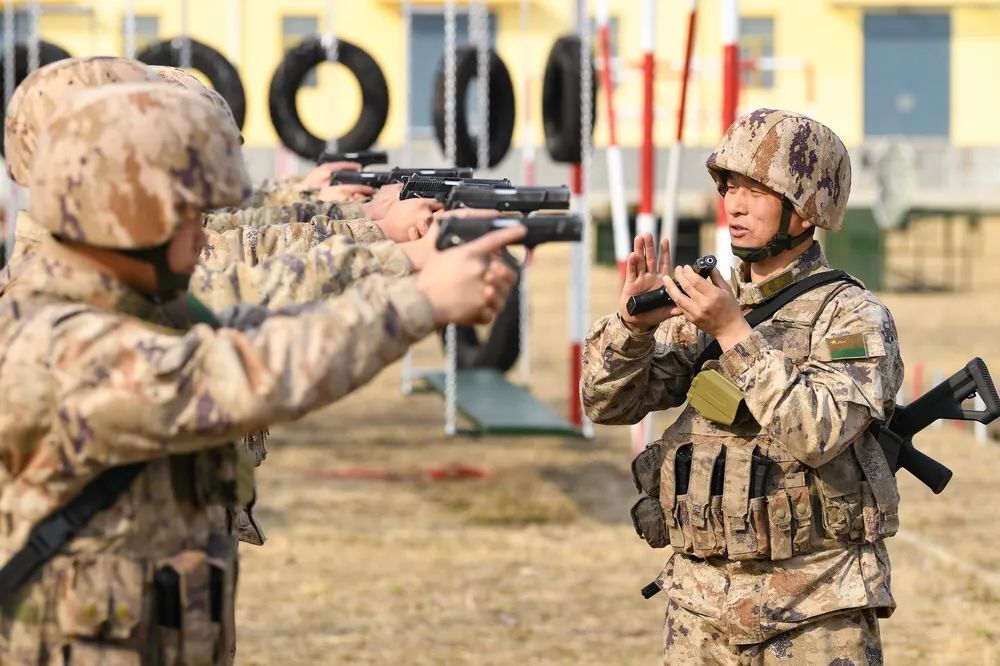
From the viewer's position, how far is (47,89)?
12.6 ft

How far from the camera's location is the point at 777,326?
4285mm

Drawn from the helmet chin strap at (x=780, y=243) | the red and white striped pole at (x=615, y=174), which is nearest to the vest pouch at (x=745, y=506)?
the helmet chin strap at (x=780, y=243)

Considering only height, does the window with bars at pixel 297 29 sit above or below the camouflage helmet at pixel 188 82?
above

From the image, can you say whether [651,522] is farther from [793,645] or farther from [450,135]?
[450,135]

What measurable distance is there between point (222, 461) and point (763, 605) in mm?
1599

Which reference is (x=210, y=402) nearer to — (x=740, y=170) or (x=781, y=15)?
(x=740, y=170)

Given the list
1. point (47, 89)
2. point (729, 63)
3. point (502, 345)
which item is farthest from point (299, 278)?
point (502, 345)

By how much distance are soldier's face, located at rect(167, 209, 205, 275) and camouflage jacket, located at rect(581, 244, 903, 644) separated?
1438 millimetres

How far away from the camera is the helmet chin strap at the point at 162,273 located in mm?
3023

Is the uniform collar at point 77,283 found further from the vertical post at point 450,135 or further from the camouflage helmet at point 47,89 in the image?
the vertical post at point 450,135

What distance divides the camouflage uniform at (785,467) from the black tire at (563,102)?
23.9 ft

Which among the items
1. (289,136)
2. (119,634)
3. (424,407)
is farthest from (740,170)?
(424,407)

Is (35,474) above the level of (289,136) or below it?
below

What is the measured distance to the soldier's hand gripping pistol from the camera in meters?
4.37
